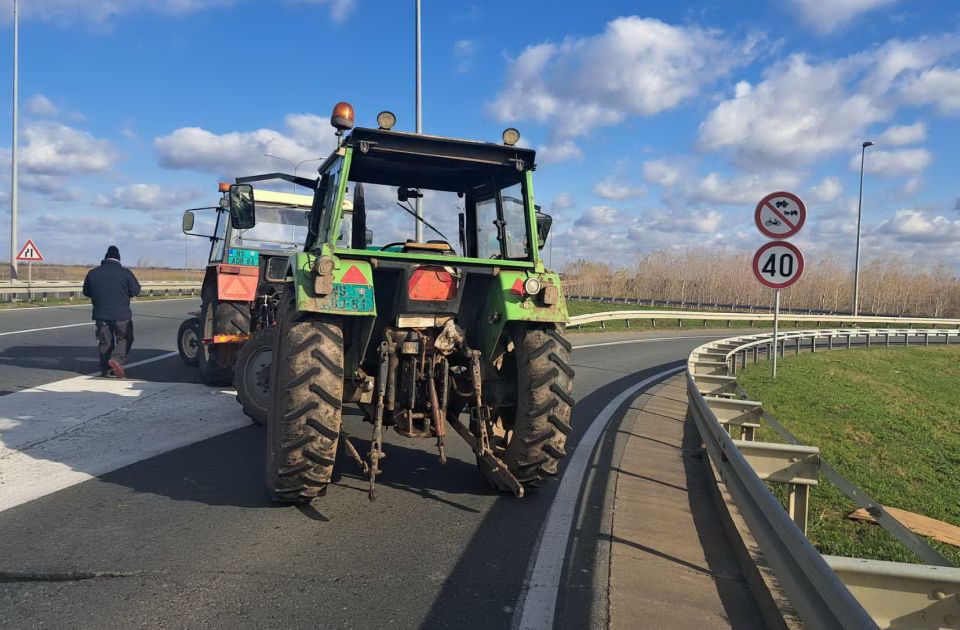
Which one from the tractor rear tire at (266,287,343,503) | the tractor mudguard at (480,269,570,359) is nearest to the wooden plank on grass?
the tractor mudguard at (480,269,570,359)

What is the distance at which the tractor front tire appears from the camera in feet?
16.6

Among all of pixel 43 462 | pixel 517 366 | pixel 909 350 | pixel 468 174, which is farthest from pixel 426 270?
pixel 909 350

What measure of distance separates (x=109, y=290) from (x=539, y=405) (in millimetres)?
8188

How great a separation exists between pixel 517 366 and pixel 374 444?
121 cm

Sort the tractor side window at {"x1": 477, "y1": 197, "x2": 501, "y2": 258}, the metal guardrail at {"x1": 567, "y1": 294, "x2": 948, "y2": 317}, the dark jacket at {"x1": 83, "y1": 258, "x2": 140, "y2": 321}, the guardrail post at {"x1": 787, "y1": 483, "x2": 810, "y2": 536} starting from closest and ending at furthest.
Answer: the guardrail post at {"x1": 787, "y1": 483, "x2": 810, "y2": 536} → the tractor side window at {"x1": 477, "y1": 197, "x2": 501, "y2": 258} → the dark jacket at {"x1": 83, "y1": 258, "x2": 140, "y2": 321} → the metal guardrail at {"x1": 567, "y1": 294, "x2": 948, "y2": 317}

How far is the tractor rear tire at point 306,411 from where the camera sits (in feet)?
15.1

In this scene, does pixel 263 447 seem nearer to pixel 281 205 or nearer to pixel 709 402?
pixel 709 402

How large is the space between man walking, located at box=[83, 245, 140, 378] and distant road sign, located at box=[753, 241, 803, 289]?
9.39m

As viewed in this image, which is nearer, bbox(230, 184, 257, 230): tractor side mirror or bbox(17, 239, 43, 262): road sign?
bbox(230, 184, 257, 230): tractor side mirror

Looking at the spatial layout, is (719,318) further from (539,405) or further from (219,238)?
(539,405)

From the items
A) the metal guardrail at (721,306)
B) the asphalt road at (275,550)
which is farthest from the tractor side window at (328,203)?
the metal guardrail at (721,306)

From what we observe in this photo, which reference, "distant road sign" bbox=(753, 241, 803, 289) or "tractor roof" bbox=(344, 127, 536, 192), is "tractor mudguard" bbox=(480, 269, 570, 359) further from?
"distant road sign" bbox=(753, 241, 803, 289)

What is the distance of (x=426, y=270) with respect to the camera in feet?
16.6

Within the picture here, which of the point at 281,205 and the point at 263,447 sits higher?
the point at 281,205
